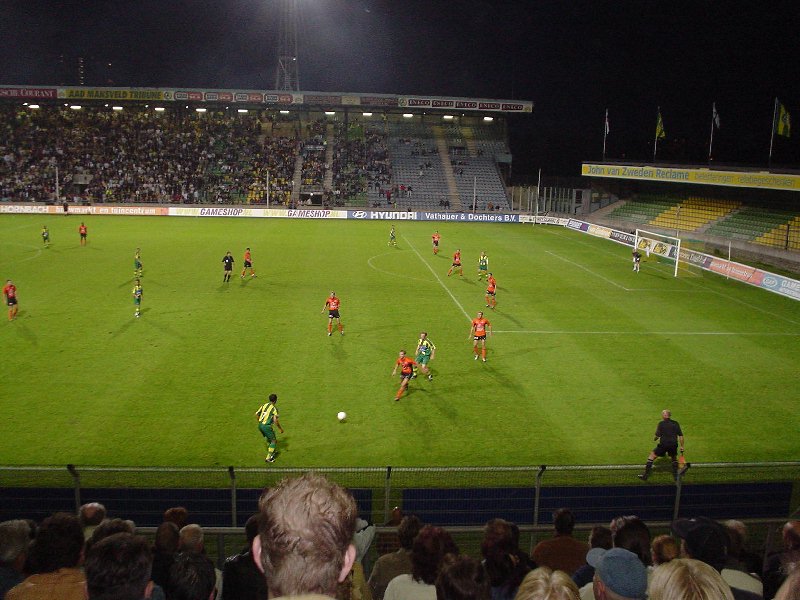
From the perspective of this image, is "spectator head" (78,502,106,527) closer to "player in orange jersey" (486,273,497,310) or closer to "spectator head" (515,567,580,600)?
"spectator head" (515,567,580,600)

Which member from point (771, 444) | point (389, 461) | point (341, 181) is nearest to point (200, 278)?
point (389, 461)

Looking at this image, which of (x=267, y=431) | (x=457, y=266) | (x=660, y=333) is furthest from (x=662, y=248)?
(x=267, y=431)

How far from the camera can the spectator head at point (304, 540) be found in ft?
8.28

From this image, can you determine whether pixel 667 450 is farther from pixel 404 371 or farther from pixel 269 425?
pixel 269 425

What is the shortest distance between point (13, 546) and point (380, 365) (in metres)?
16.2

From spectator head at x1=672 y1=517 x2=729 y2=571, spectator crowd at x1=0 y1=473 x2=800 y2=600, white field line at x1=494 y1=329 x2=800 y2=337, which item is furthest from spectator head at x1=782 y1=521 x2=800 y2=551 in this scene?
white field line at x1=494 y1=329 x2=800 y2=337

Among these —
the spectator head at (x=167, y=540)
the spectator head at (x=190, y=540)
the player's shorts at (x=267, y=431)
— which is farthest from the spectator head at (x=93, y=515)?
the player's shorts at (x=267, y=431)

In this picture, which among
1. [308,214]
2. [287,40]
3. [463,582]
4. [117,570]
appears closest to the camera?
[117,570]

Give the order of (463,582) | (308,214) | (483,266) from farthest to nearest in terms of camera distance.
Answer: (308,214) → (483,266) → (463,582)

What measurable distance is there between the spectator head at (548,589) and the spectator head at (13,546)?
395 centimetres

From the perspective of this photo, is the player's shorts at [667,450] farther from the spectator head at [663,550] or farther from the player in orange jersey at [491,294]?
the player in orange jersey at [491,294]

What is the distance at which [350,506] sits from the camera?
2680 mm

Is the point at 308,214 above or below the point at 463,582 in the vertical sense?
above

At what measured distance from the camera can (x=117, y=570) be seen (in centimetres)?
377
